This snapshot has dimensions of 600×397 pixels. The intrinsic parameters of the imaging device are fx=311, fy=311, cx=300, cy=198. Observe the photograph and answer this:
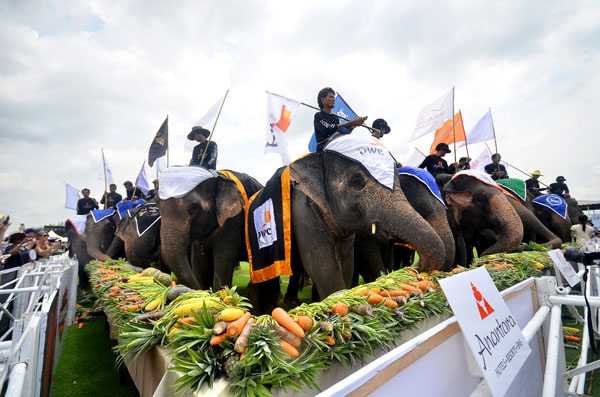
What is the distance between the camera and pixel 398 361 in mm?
1206

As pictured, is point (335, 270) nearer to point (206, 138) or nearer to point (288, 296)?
point (288, 296)

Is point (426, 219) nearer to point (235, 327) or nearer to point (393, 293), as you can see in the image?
point (393, 293)

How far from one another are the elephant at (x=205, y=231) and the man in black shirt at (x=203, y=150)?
1.10 metres

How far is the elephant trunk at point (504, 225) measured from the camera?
5.33m

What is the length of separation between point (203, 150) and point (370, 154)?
153 inches

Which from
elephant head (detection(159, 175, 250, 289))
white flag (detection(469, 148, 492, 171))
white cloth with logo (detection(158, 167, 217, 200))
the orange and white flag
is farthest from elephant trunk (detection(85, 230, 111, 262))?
white flag (detection(469, 148, 492, 171))

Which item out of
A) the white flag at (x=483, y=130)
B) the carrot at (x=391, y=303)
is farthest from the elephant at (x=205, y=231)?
the white flag at (x=483, y=130)

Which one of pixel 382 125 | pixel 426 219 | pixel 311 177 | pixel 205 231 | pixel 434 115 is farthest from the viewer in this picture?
pixel 434 115

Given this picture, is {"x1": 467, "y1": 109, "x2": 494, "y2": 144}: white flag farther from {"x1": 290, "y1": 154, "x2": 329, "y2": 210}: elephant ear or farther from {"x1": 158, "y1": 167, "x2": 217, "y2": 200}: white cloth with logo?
{"x1": 158, "y1": 167, "x2": 217, "y2": 200}: white cloth with logo

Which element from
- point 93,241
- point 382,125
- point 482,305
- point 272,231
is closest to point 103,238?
point 93,241

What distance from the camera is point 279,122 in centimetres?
669

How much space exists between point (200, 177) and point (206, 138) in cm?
198

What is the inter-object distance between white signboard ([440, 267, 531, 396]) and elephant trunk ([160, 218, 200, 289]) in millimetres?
3809

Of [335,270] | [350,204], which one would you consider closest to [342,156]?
[350,204]
